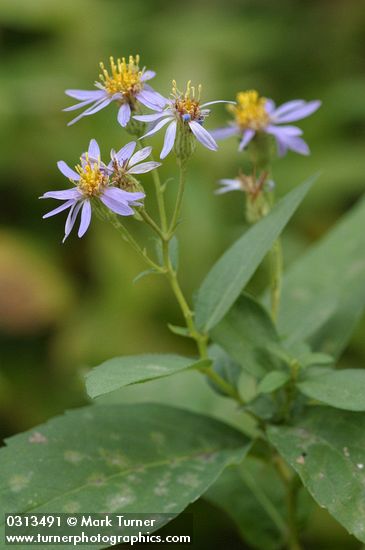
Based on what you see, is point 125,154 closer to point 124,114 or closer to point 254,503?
point 124,114

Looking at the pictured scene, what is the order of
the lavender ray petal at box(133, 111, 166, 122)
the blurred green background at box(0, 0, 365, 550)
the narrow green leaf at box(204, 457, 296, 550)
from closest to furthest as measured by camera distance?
the lavender ray petal at box(133, 111, 166, 122), the narrow green leaf at box(204, 457, 296, 550), the blurred green background at box(0, 0, 365, 550)

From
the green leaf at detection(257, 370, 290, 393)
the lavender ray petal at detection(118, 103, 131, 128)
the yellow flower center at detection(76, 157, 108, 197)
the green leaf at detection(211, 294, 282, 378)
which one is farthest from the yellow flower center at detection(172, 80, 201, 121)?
the green leaf at detection(257, 370, 290, 393)

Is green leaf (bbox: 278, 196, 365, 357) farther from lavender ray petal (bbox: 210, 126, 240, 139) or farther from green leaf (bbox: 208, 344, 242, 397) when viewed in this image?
lavender ray petal (bbox: 210, 126, 240, 139)

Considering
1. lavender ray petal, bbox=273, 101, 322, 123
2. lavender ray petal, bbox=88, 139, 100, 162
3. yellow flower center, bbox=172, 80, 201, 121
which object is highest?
lavender ray petal, bbox=273, 101, 322, 123

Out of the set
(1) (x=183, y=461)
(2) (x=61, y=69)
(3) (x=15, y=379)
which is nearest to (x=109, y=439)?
(1) (x=183, y=461)

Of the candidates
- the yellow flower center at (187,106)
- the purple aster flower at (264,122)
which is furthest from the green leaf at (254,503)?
the yellow flower center at (187,106)

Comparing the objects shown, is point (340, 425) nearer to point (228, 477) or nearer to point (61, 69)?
point (228, 477)

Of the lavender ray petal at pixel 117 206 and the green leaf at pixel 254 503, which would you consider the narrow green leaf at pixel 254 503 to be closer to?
the green leaf at pixel 254 503
